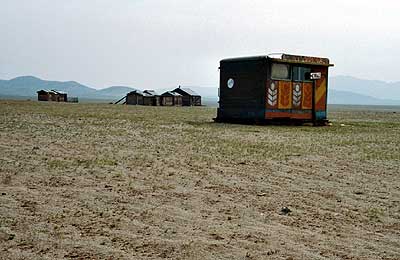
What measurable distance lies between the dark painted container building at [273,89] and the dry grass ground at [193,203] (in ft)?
33.3

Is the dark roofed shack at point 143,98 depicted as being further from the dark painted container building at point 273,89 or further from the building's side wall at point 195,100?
the dark painted container building at point 273,89

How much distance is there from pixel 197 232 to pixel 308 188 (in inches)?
111

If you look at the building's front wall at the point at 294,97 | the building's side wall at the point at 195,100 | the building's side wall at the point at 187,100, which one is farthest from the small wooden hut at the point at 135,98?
the building's front wall at the point at 294,97

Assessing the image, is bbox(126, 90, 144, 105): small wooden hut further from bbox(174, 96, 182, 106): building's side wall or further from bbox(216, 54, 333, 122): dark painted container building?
bbox(216, 54, 333, 122): dark painted container building

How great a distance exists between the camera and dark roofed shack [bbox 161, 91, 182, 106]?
217 feet

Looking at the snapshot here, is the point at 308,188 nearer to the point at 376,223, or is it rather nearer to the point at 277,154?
the point at 376,223

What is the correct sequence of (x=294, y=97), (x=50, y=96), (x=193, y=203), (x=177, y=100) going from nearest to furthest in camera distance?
(x=193, y=203)
(x=294, y=97)
(x=177, y=100)
(x=50, y=96)

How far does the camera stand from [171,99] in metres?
67.2

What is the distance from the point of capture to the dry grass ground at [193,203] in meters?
4.59

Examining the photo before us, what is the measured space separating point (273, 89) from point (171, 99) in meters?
46.7

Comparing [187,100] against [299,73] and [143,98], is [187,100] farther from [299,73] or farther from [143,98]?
[299,73]

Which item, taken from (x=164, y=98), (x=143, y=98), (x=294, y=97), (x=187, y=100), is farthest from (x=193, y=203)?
(x=187, y=100)

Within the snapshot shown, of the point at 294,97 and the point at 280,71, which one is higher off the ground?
the point at 280,71

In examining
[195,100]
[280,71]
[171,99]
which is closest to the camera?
[280,71]
